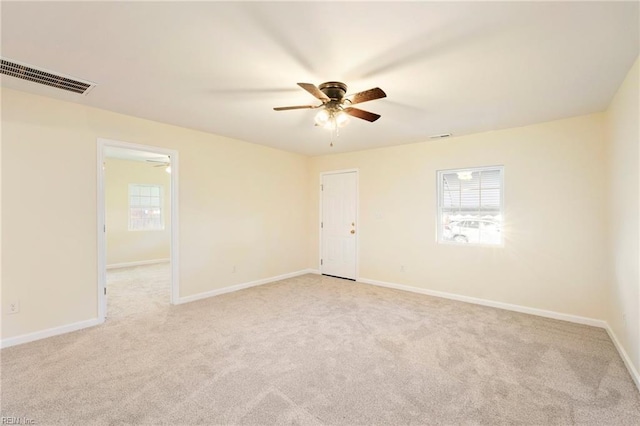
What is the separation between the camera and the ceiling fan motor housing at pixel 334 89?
2512mm

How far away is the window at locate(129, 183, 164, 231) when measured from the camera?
23.2ft

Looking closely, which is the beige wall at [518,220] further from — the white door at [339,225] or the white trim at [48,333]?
the white trim at [48,333]

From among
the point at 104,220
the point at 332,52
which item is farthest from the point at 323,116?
the point at 104,220

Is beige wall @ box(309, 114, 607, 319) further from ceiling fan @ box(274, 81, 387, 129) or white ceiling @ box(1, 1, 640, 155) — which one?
ceiling fan @ box(274, 81, 387, 129)

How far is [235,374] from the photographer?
7.63ft

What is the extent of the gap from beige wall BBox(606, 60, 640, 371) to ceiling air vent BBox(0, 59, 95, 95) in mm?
4704

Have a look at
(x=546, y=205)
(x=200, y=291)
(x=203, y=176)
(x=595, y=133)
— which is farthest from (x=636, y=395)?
(x=203, y=176)

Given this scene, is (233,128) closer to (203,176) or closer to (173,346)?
(203,176)

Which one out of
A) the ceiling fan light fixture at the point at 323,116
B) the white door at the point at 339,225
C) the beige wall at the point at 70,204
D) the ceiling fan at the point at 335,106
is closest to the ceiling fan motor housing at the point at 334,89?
the ceiling fan at the point at 335,106

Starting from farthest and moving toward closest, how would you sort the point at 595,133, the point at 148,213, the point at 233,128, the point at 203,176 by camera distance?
the point at 148,213, the point at 203,176, the point at 233,128, the point at 595,133

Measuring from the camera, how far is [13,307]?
286 centimetres

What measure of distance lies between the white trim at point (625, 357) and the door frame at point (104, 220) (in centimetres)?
483

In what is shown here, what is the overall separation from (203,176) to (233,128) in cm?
90

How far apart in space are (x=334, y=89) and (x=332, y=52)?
0.44 metres
